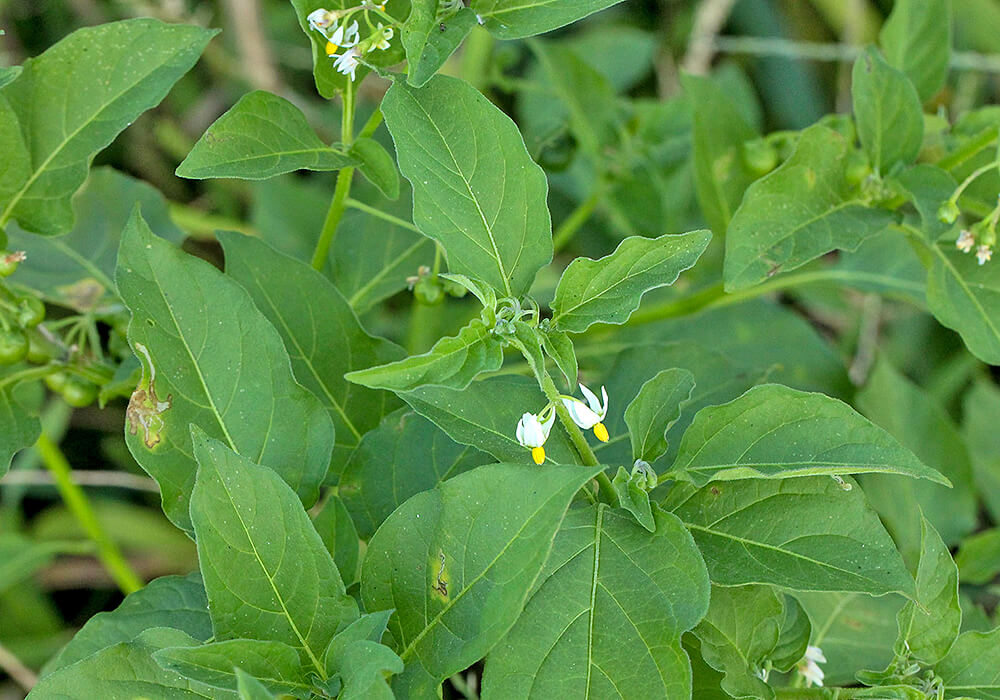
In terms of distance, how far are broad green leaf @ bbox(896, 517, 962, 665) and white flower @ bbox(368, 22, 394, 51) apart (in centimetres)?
96

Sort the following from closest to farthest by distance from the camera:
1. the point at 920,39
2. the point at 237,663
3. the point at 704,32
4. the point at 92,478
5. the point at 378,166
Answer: the point at 237,663, the point at 378,166, the point at 920,39, the point at 92,478, the point at 704,32

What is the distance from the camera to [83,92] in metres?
1.41

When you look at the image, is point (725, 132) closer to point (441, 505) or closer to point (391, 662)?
point (441, 505)

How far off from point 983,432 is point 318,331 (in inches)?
75.9

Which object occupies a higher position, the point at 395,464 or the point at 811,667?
the point at 395,464

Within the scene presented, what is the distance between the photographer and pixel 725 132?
76.5 inches

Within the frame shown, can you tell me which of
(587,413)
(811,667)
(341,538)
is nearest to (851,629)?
(811,667)

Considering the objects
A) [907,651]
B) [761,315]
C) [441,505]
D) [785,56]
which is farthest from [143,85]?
[785,56]

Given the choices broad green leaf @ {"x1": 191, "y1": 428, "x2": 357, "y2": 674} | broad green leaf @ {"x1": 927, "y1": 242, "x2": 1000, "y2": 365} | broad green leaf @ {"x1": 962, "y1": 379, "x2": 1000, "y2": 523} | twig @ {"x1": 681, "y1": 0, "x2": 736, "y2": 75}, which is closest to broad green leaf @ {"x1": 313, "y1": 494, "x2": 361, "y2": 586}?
broad green leaf @ {"x1": 191, "y1": 428, "x2": 357, "y2": 674}

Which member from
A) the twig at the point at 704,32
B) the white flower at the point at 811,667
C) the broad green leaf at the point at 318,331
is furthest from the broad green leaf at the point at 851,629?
the twig at the point at 704,32

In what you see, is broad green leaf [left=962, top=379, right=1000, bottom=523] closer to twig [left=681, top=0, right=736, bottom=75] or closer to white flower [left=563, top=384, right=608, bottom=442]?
twig [left=681, top=0, right=736, bottom=75]

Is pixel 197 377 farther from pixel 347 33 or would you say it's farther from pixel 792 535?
pixel 792 535

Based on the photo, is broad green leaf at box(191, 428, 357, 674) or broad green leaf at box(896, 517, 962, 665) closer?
broad green leaf at box(191, 428, 357, 674)

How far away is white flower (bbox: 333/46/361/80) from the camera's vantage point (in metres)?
1.21
